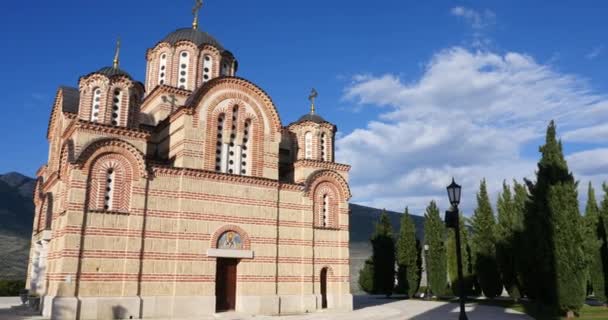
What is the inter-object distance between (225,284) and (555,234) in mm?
12627

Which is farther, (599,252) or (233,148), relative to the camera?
(599,252)

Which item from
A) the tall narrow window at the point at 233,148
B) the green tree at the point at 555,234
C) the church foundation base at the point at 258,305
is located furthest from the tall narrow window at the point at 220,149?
the green tree at the point at 555,234

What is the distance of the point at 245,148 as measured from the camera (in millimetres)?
19750

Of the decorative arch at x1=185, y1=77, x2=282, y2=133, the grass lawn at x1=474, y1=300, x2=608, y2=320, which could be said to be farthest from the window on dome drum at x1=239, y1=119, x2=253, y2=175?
the grass lawn at x1=474, y1=300, x2=608, y2=320

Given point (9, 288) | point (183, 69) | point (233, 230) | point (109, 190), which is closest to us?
point (109, 190)

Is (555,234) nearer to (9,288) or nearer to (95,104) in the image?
(95,104)

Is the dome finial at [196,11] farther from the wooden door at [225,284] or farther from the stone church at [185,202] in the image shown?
the wooden door at [225,284]

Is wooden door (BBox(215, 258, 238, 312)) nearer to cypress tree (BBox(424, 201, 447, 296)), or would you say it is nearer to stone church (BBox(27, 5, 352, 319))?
stone church (BBox(27, 5, 352, 319))

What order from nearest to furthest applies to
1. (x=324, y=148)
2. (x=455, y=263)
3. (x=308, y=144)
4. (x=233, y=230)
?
1. (x=233, y=230)
2. (x=308, y=144)
3. (x=324, y=148)
4. (x=455, y=263)

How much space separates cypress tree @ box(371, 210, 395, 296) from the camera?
99.9ft

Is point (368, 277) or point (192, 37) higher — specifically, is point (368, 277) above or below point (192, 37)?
below

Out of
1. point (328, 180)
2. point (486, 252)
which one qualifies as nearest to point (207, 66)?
point (328, 180)

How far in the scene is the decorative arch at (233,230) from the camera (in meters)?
17.6

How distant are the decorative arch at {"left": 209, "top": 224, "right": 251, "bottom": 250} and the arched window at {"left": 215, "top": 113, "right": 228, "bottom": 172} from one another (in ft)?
7.90
